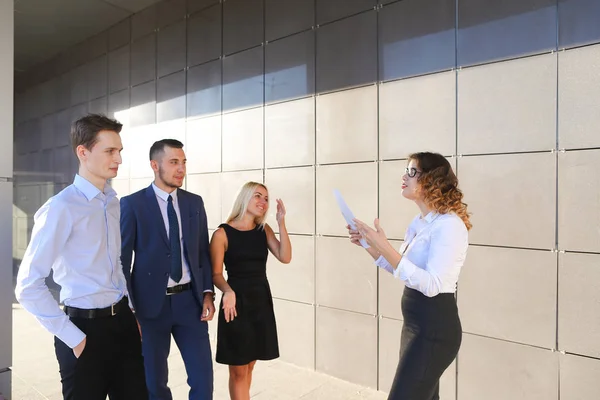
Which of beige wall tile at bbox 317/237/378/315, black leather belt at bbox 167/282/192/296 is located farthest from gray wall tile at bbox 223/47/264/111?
black leather belt at bbox 167/282/192/296

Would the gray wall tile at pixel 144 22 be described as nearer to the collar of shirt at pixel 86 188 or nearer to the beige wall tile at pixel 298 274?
the beige wall tile at pixel 298 274

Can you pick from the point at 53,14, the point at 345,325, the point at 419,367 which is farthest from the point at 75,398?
the point at 53,14

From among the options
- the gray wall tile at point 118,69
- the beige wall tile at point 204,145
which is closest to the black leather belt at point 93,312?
the beige wall tile at point 204,145

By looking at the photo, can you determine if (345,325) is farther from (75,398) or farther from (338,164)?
Answer: (75,398)

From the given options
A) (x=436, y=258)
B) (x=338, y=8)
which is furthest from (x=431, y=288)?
(x=338, y=8)

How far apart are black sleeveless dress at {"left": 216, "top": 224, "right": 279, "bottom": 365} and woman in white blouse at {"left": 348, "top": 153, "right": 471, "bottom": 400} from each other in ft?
3.37

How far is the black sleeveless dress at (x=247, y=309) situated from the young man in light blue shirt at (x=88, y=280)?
2.30ft

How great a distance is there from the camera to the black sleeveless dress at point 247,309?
2863 millimetres

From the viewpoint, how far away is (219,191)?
530cm

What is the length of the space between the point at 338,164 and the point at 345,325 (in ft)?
4.98

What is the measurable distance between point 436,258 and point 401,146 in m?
1.82

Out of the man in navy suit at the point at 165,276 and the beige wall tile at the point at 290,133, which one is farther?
the beige wall tile at the point at 290,133

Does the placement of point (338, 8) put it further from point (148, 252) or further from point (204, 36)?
point (148, 252)

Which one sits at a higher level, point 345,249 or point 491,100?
point 491,100
